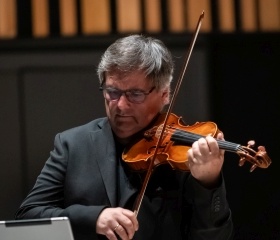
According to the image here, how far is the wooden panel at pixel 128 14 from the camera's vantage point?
3.07 meters

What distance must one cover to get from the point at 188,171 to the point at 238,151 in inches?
7.3

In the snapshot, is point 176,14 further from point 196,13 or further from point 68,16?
point 68,16

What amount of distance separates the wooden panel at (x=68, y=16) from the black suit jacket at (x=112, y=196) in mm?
957

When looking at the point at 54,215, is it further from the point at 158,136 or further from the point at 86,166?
the point at 158,136

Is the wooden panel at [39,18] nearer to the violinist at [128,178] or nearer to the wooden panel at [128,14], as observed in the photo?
the wooden panel at [128,14]

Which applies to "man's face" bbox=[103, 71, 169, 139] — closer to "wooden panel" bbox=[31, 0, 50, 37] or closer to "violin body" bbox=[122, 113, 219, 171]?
"violin body" bbox=[122, 113, 219, 171]

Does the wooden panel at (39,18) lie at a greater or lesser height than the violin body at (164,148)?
greater

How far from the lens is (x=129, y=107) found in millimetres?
2078

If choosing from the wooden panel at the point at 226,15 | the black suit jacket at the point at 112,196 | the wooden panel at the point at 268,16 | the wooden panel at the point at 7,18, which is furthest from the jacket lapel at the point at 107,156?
the wooden panel at the point at 268,16

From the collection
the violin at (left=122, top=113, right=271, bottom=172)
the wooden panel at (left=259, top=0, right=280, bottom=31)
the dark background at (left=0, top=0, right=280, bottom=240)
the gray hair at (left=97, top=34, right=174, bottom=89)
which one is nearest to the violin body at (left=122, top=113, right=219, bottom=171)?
the violin at (left=122, top=113, right=271, bottom=172)

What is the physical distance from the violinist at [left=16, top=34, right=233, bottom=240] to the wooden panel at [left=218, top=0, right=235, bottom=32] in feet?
3.23

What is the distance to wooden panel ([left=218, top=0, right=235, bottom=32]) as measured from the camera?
10.2 ft

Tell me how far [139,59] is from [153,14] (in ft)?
3.34

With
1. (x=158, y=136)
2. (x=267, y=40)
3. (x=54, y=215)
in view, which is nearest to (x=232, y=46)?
(x=267, y=40)
